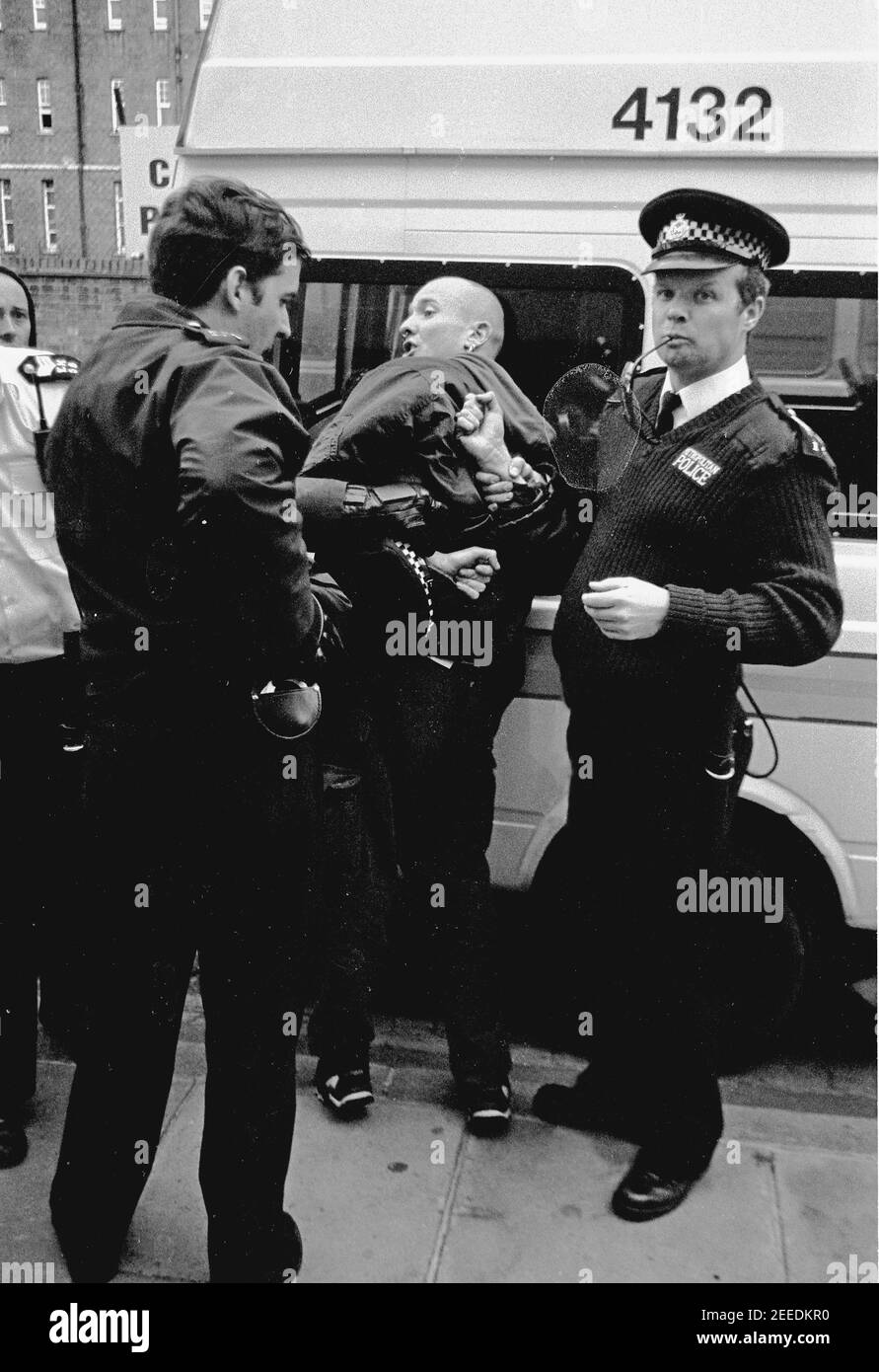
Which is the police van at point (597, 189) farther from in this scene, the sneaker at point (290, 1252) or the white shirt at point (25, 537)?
the sneaker at point (290, 1252)

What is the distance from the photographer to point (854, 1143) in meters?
2.92

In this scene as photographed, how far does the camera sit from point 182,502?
5.86ft

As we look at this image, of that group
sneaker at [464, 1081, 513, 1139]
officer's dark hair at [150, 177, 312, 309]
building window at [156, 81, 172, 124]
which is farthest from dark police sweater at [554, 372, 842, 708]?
building window at [156, 81, 172, 124]

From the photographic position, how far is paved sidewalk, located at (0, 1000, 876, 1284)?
242 centimetres

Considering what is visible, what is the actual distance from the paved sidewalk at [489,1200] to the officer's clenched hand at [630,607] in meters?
1.38

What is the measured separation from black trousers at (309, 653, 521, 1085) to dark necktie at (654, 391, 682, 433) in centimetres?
68

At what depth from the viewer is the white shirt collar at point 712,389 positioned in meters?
2.39

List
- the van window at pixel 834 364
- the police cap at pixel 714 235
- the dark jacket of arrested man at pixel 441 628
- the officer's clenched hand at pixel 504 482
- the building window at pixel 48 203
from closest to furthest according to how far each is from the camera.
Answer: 1. the police cap at pixel 714 235
2. the dark jacket of arrested man at pixel 441 628
3. the officer's clenched hand at pixel 504 482
4. the van window at pixel 834 364
5. the building window at pixel 48 203

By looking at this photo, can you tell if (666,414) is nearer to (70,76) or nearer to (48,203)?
(70,76)

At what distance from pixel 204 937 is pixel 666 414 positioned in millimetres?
1510

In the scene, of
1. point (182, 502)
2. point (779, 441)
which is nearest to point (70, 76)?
point (182, 502)

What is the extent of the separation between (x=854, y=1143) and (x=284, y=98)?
3.14m

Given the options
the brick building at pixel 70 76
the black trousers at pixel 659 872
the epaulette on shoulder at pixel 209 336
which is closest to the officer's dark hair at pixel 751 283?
the black trousers at pixel 659 872

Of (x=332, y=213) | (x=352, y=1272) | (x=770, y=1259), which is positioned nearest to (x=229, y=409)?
(x=332, y=213)
